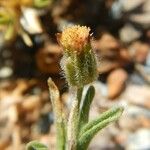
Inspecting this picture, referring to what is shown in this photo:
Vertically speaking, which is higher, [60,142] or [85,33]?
[85,33]

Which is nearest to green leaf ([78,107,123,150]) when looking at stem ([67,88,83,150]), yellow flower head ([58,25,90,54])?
stem ([67,88,83,150])

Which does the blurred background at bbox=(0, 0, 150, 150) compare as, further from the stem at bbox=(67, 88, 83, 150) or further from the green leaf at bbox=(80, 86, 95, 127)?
the stem at bbox=(67, 88, 83, 150)

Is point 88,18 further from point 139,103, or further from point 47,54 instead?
point 139,103

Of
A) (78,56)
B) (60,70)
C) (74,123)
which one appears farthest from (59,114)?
(60,70)

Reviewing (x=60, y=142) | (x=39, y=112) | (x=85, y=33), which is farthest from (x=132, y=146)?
(x=85, y=33)

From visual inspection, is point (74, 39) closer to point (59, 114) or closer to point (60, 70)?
point (59, 114)

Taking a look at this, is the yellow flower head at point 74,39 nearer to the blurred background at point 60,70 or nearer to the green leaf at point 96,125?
the green leaf at point 96,125
